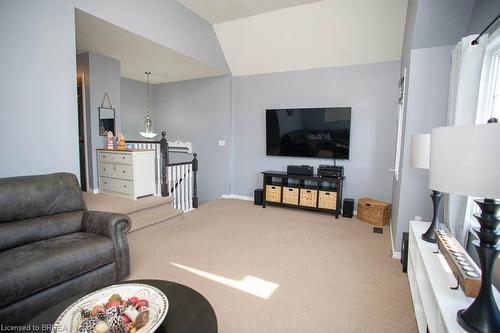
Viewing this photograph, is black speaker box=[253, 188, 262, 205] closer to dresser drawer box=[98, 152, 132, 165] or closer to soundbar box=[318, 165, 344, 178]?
soundbar box=[318, 165, 344, 178]

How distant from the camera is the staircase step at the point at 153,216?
3548 mm

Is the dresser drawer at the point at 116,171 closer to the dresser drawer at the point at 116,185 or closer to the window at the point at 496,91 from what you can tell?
the dresser drawer at the point at 116,185

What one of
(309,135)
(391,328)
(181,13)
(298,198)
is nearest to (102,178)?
(181,13)

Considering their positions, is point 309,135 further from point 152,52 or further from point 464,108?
point 152,52

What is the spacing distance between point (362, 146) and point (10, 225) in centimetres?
473

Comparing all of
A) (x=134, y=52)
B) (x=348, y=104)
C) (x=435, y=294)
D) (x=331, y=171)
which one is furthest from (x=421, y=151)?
(x=134, y=52)

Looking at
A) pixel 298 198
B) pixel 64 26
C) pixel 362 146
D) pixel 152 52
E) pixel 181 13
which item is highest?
pixel 181 13

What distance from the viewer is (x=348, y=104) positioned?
15.1 ft

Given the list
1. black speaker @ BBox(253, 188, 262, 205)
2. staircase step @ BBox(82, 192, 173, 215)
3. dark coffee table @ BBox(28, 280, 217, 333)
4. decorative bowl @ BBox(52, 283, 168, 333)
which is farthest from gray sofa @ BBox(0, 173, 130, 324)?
black speaker @ BBox(253, 188, 262, 205)

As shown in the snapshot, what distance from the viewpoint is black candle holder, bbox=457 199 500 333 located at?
1.11m

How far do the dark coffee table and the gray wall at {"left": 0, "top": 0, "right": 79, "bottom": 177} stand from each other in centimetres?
180

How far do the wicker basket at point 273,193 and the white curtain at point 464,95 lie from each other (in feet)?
9.45

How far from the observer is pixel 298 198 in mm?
4684

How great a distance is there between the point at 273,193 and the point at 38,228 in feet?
11.6
